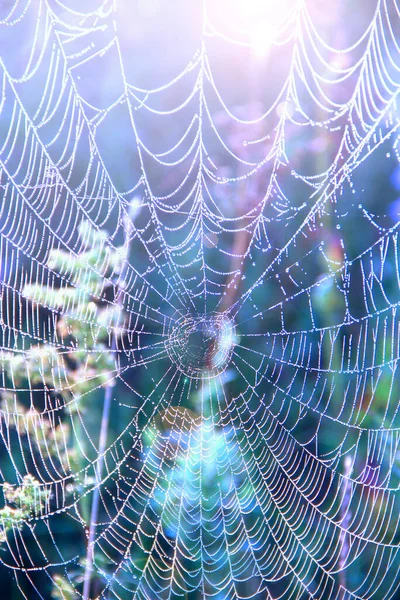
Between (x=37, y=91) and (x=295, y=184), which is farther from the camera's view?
(x=295, y=184)

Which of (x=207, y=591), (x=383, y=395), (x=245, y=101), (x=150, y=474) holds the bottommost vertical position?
(x=207, y=591)

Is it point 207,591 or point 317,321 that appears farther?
point 317,321

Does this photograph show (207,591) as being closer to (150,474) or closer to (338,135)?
(150,474)

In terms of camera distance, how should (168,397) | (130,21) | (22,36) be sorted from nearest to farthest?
(22,36)
(130,21)
(168,397)

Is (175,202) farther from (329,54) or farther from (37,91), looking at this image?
(329,54)

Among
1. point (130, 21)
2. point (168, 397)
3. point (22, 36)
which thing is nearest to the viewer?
point (22, 36)

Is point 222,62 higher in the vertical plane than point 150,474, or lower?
higher

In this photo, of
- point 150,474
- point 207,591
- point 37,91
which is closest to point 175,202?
point 37,91

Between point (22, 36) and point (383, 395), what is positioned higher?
point (22, 36)

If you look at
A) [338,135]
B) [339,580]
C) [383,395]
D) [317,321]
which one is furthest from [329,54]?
[339,580]
